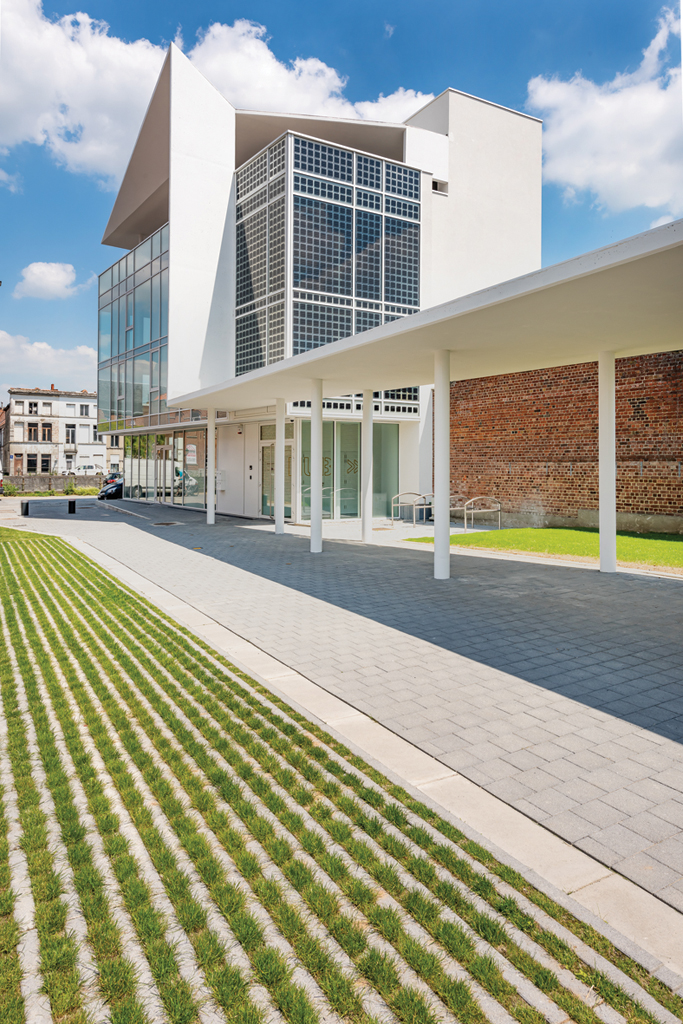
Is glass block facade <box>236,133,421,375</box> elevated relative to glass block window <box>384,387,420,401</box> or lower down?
elevated

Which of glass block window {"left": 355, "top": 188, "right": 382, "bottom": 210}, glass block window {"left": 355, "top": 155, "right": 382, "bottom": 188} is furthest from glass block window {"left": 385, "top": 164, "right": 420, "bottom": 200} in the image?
glass block window {"left": 355, "top": 188, "right": 382, "bottom": 210}

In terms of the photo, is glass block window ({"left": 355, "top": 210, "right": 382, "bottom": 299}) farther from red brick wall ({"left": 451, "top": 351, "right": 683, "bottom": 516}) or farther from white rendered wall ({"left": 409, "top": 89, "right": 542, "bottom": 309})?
red brick wall ({"left": 451, "top": 351, "right": 683, "bottom": 516})

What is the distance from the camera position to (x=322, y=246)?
2011cm

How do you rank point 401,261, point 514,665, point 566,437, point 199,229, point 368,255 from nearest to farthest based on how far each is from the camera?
point 514,665 → point 566,437 → point 368,255 → point 401,261 → point 199,229

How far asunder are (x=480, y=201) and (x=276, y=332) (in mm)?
10697

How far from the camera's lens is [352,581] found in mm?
10477

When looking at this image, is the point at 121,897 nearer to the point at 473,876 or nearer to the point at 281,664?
the point at 473,876

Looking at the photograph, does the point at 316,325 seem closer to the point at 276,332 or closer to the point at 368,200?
the point at 276,332

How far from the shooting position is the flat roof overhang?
6305 millimetres

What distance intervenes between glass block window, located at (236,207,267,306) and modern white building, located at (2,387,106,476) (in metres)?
55.0

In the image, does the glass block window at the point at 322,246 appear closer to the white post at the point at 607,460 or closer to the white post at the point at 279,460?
the white post at the point at 279,460

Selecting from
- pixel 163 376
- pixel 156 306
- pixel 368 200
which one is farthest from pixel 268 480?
pixel 368 200

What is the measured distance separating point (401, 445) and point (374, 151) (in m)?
11.0

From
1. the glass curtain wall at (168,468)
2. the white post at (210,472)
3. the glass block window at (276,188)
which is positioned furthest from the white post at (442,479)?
the glass curtain wall at (168,468)
